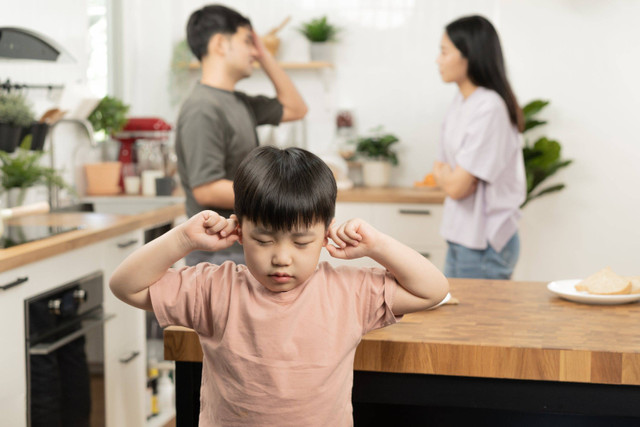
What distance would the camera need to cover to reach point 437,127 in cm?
467

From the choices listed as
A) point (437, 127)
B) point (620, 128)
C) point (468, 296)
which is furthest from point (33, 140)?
point (620, 128)

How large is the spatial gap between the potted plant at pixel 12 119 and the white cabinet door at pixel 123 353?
490 mm

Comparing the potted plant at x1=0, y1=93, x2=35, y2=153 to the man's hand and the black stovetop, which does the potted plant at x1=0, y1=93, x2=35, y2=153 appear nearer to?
the black stovetop

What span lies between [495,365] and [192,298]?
21.7 inches

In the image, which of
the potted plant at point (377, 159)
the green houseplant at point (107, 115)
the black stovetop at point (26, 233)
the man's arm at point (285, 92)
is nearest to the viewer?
the black stovetop at point (26, 233)

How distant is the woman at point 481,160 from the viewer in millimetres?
2588

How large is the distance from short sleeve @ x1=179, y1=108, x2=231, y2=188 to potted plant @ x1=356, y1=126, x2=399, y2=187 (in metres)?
2.35

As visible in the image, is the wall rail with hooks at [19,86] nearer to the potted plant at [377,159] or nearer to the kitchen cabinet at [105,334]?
the kitchen cabinet at [105,334]

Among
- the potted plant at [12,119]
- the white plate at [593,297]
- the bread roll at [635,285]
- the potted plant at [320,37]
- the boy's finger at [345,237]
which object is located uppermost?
the potted plant at [320,37]

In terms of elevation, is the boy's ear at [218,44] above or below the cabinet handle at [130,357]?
above

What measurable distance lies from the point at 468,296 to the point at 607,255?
2853 millimetres

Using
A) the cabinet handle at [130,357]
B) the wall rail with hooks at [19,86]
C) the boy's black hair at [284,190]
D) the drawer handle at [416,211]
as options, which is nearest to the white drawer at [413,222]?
the drawer handle at [416,211]

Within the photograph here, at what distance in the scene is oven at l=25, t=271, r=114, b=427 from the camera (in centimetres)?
231

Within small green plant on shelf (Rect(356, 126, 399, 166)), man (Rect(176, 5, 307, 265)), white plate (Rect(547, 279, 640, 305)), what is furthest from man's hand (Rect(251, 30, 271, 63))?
small green plant on shelf (Rect(356, 126, 399, 166))
